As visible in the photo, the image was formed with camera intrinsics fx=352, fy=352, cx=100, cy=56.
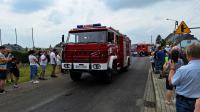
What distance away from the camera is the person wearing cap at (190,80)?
5.00 metres

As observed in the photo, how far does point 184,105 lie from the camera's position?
17.0 feet

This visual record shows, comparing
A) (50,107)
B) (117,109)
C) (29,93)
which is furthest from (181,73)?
(29,93)

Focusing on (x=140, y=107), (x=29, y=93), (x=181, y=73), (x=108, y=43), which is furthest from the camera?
(x=108, y=43)

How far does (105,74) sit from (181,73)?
11.6 m

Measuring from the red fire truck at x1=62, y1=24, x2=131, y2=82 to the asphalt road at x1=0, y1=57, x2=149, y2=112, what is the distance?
0.84 metres

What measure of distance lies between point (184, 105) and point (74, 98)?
798 centimetres

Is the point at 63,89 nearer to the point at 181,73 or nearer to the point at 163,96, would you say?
the point at 163,96

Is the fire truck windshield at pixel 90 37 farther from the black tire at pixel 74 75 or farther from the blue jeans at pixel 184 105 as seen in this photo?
the blue jeans at pixel 184 105

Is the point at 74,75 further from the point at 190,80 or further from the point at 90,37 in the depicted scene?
the point at 190,80

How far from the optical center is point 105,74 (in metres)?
16.6

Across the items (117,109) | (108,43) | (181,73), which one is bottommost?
(117,109)

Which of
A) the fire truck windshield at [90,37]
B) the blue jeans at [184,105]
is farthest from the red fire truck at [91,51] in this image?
the blue jeans at [184,105]

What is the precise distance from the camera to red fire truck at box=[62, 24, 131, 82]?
1606cm

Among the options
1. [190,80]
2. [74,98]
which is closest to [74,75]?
[74,98]
